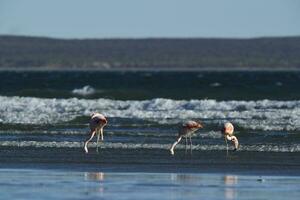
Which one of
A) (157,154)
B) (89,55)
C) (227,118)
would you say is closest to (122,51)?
(89,55)

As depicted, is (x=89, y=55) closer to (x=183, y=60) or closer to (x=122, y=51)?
(x=122, y=51)

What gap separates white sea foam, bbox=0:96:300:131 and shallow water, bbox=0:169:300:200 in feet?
36.5

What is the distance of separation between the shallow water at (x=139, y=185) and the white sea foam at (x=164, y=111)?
36.5ft

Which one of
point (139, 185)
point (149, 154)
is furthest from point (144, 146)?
point (139, 185)

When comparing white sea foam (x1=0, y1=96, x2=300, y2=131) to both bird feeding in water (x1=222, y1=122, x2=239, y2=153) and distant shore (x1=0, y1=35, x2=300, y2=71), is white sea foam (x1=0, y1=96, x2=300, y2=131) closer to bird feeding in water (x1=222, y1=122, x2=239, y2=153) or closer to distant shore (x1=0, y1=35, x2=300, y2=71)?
bird feeding in water (x1=222, y1=122, x2=239, y2=153)

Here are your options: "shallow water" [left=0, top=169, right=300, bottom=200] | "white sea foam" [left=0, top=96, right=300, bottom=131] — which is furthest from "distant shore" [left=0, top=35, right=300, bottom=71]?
"shallow water" [left=0, top=169, right=300, bottom=200]

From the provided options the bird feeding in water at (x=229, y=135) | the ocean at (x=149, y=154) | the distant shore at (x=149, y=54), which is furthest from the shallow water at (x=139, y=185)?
the distant shore at (x=149, y=54)

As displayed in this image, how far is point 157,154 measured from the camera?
87.0ft

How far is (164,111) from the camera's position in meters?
42.8

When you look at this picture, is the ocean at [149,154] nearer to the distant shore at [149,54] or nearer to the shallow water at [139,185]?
the shallow water at [139,185]

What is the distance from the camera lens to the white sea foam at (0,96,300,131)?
36.7m

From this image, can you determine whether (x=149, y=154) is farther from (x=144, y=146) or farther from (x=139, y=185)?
(x=139, y=185)

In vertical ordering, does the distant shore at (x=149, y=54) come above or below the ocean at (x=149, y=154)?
above

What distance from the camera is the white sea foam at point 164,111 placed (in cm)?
3672
